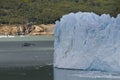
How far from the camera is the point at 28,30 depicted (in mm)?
95250

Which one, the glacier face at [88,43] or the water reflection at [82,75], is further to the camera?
the glacier face at [88,43]

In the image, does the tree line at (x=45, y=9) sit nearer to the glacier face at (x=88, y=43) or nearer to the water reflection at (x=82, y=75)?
the glacier face at (x=88, y=43)

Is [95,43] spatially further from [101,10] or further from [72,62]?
[101,10]

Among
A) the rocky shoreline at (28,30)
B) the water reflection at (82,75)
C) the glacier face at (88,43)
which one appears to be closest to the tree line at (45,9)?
the rocky shoreline at (28,30)

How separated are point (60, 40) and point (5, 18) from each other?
253 feet

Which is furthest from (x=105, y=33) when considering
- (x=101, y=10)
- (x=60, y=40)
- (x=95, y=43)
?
(x=101, y=10)

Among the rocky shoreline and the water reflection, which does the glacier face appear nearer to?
the water reflection

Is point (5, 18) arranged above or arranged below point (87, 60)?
below

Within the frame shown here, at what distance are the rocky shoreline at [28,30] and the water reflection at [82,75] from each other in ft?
210

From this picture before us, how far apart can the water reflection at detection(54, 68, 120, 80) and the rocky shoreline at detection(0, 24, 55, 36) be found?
63.9 meters

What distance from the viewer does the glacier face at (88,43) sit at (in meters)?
30.1

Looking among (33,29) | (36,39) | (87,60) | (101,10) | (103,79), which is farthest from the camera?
(101,10)

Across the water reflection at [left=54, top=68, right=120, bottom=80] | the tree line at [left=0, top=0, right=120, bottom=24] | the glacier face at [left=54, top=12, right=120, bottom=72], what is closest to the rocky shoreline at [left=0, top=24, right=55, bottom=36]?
the tree line at [left=0, top=0, right=120, bottom=24]

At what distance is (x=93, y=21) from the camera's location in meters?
31.2
